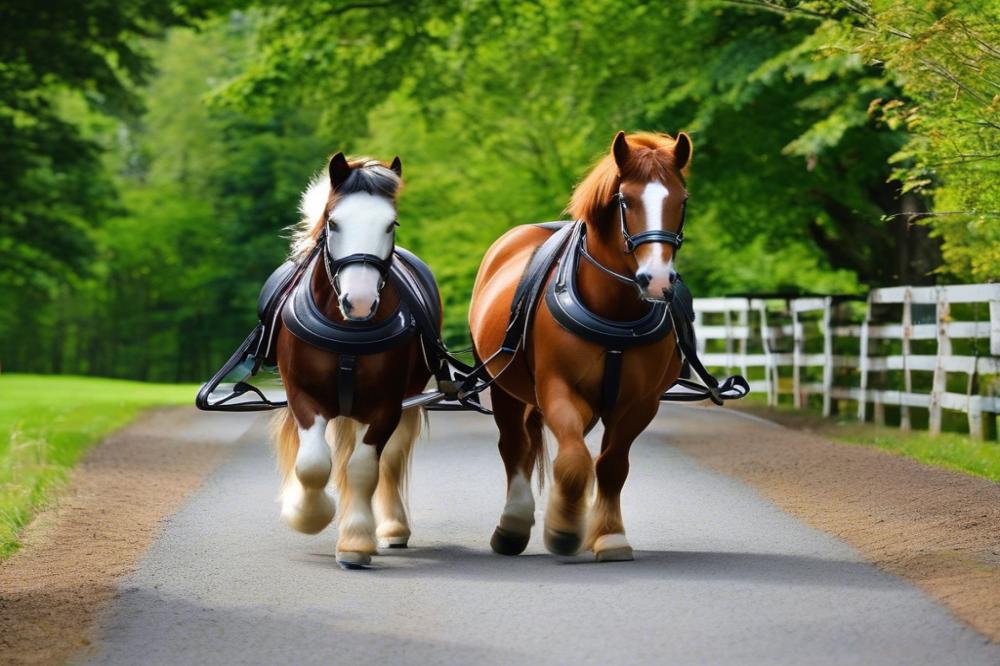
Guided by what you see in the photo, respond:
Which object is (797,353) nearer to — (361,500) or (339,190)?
(361,500)

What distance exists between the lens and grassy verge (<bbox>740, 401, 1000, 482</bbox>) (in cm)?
1319

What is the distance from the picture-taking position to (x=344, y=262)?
783 cm

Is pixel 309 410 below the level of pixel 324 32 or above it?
below

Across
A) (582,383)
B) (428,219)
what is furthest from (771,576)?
(428,219)

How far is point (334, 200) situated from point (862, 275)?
60.2ft

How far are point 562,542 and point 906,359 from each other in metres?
10.0

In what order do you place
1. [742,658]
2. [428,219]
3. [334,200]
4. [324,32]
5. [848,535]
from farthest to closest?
[428,219]
[324,32]
[848,535]
[334,200]
[742,658]

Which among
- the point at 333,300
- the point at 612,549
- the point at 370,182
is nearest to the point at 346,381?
the point at 333,300

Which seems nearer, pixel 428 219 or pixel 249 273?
pixel 428 219

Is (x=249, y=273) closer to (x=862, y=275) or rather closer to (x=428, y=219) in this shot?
(x=428, y=219)

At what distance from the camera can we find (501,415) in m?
9.23

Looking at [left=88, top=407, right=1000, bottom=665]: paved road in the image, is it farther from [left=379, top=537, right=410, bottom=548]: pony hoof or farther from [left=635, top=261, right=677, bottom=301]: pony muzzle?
[left=635, top=261, right=677, bottom=301]: pony muzzle

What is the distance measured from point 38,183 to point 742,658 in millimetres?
31543

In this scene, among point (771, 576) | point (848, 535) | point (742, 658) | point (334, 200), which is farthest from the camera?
point (848, 535)
